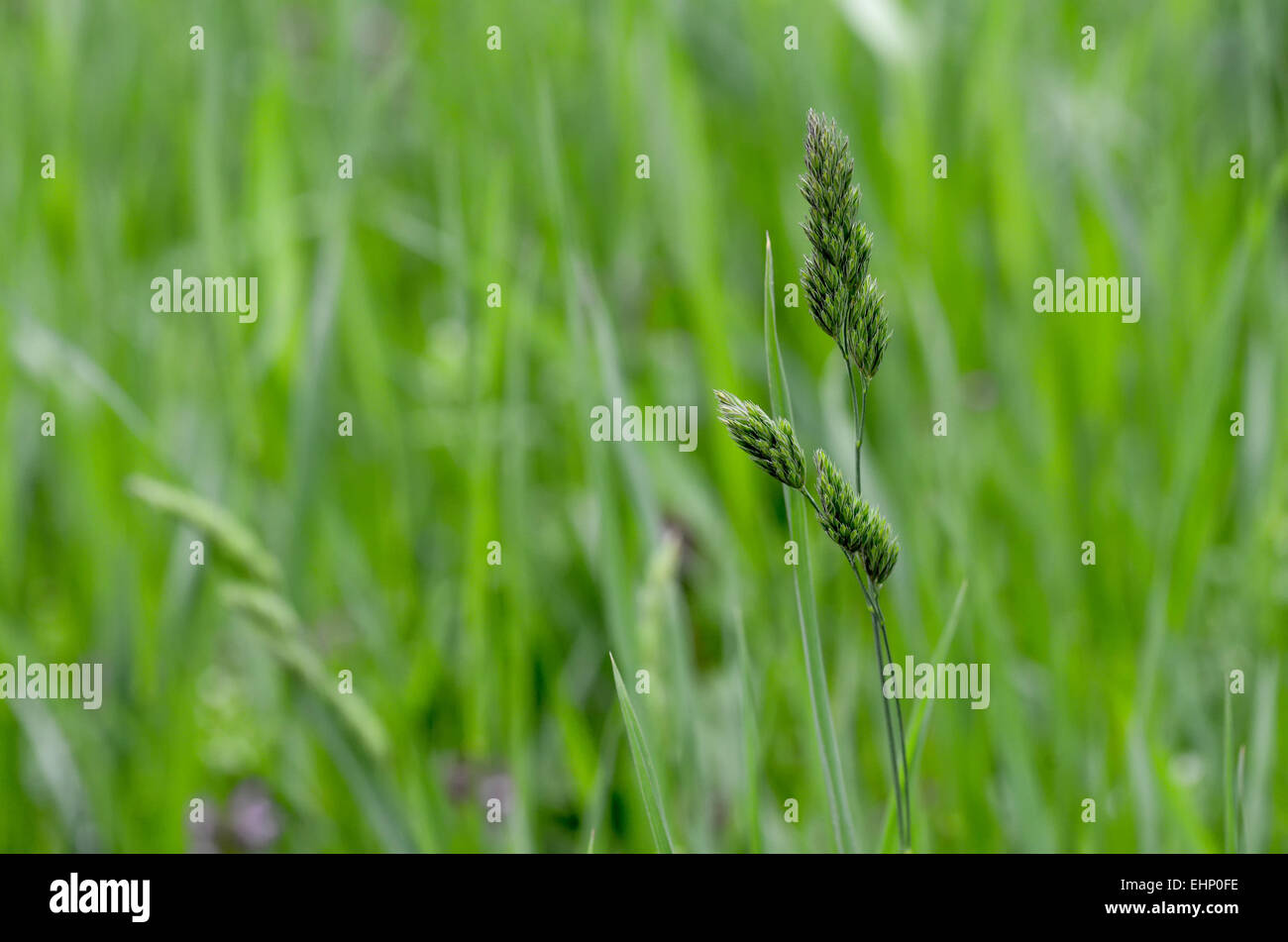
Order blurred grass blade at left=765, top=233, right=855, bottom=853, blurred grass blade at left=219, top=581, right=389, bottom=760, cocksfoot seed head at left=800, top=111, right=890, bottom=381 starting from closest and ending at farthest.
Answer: cocksfoot seed head at left=800, top=111, right=890, bottom=381
blurred grass blade at left=765, top=233, right=855, bottom=853
blurred grass blade at left=219, top=581, right=389, bottom=760

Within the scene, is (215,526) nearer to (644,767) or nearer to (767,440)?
(644,767)

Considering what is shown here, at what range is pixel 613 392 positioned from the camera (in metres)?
1.24

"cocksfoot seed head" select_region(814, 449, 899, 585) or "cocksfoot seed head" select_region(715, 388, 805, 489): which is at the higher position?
"cocksfoot seed head" select_region(715, 388, 805, 489)

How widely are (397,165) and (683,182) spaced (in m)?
1.27

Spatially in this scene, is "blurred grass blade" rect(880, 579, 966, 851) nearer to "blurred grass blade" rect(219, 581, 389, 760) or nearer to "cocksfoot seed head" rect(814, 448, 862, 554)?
"cocksfoot seed head" rect(814, 448, 862, 554)

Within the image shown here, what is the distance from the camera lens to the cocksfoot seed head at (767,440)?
591 mm

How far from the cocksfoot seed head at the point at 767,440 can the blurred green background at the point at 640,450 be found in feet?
1.07

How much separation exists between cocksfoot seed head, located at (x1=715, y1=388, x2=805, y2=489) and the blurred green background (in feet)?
1.07

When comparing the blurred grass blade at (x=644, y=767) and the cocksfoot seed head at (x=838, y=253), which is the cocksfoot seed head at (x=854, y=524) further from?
the blurred grass blade at (x=644, y=767)

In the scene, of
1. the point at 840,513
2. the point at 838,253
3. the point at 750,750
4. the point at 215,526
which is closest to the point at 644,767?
the point at 750,750

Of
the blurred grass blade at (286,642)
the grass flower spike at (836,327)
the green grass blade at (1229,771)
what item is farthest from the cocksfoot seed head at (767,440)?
the blurred grass blade at (286,642)

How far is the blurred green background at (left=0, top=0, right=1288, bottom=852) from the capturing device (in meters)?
1.28

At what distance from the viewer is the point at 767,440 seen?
0.59m

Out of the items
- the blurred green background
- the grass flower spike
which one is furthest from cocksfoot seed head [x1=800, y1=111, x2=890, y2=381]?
the blurred green background
